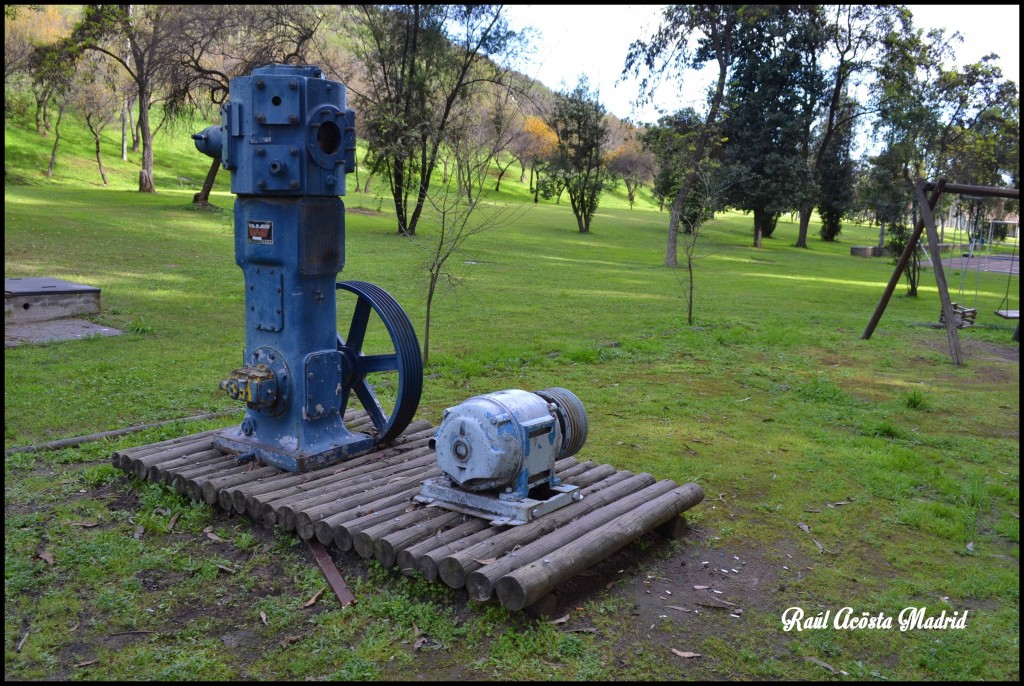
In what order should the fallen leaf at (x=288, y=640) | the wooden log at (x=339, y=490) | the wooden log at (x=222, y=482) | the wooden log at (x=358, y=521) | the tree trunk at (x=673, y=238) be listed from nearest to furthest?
the fallen leaf at (x=288, y=640) → the wooden log at (x=358, y=521) → the wooden log at (x=339, y=490) → the wooden log at (x=222, y=482) → the tree trunk at (x=673, y=238)

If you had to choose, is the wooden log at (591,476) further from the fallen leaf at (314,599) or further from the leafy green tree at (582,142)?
the leafy green tree at (582,142)

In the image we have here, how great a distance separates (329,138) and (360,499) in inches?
98.5

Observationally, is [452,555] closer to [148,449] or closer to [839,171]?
[148,449]

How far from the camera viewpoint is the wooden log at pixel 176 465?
5.71 m

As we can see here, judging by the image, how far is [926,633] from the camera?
4.38 m

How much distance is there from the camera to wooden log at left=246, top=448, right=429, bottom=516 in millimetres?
5168

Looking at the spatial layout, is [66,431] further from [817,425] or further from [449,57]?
[449,57]

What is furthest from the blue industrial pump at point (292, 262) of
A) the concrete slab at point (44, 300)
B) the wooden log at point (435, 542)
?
the concrete slab at point (44, 300)

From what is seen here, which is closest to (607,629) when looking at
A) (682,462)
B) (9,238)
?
(682,462)

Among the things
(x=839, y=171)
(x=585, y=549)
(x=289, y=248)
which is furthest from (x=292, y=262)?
(x=839, y=171)

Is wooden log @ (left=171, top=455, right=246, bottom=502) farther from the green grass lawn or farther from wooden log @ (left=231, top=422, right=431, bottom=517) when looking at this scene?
wooden log @ (left=231, top=422, right=431, bottom=517)

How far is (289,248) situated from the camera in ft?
18.5

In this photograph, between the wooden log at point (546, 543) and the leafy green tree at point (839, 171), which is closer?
the wooden log at point (546, 543)

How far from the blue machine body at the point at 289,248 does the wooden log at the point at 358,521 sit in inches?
36.5
